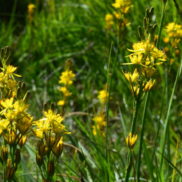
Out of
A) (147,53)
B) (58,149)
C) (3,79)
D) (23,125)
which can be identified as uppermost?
(147,53)

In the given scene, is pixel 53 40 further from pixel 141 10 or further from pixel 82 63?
pixel 141 10

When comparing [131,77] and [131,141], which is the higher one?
[131,77]

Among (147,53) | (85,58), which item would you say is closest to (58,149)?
(147,53)

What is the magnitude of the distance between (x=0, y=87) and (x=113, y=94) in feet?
8.64

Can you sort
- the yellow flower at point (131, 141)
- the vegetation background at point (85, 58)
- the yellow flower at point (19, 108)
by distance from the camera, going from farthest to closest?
the vegetation background at point (85, 58)
the yellow flower at point (131, 141)
the yellow flower at point (19, 108)

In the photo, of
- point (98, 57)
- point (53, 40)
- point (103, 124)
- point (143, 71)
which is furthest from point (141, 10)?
point (143, 71)

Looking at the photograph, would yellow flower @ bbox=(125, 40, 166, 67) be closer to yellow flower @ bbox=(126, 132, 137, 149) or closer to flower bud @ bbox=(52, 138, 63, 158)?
yellow flower @ bbox=(126, 132, 137, 149)

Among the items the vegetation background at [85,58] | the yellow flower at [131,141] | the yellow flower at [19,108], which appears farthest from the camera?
the vegetation background at [85,58]

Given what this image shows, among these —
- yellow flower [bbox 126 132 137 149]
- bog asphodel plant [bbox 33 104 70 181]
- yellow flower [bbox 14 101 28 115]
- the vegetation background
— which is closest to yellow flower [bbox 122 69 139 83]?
yellow flower [bbox 126 132 137 149]

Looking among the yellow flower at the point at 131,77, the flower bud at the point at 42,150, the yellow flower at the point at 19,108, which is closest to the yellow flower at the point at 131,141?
the yellow flower at the point at 131,77

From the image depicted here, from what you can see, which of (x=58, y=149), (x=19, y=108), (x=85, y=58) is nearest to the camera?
(x=19, y=108)

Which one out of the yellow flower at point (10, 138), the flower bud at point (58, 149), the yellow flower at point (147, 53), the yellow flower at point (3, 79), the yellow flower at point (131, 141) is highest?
the yellow flower at point (147, 53)

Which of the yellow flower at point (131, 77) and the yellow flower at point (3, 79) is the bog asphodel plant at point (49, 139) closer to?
the yellow flower at point (3, 79)

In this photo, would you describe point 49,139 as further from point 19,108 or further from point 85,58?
point 85,58
